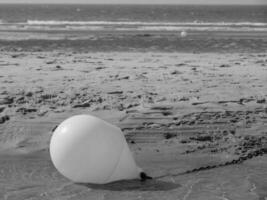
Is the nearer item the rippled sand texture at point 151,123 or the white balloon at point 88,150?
the white balloon at point 88,150

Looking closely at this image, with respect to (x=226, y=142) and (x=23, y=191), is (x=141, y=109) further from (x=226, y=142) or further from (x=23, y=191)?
(x=23, y=191)

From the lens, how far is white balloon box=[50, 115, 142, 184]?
15.8ft

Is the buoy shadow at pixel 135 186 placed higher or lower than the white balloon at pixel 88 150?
lower

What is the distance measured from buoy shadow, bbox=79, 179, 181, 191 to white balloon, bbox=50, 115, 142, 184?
0.26ft

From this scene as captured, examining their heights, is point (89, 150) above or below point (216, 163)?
above

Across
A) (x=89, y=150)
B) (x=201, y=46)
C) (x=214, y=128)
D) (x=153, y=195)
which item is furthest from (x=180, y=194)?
(x=201, y=46)

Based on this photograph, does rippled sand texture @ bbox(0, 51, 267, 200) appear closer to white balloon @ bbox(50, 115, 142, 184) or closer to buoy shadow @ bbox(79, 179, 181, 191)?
buoy shadow @ bbox(79, 179, 181, 191)

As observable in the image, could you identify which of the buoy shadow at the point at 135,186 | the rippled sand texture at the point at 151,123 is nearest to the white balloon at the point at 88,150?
the buoy shadow at the point at 135,186

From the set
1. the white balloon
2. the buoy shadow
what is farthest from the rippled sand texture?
the white balloon

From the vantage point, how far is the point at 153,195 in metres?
5.00

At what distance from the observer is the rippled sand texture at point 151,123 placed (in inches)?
206

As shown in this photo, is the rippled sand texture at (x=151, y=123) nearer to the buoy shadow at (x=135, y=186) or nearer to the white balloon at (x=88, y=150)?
the buoy shadow at (x=135, y=186)

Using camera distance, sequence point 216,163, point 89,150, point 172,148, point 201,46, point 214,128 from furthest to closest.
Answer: point 201,46 < point 214,128 < point 172,148 < point 216,163 < point 89,150

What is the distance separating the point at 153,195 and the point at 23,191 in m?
1.21
